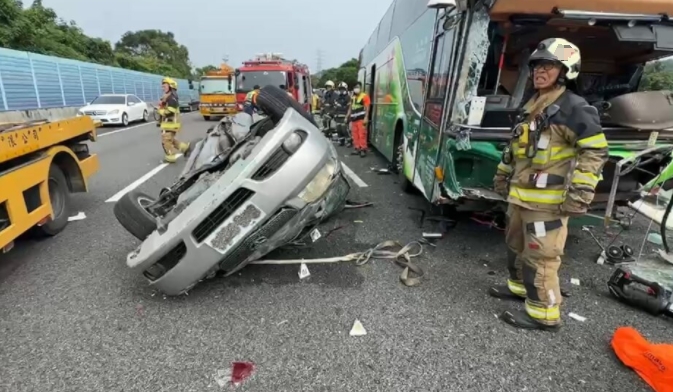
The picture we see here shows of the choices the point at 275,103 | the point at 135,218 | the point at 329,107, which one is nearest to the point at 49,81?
the point at 329,107

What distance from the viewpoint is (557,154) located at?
106 inches

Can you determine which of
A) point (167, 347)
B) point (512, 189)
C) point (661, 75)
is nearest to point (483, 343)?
point (512, 189)

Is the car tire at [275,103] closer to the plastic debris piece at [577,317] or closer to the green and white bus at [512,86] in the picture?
the green and white bus at [512,86]

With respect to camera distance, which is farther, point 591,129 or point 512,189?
point 512,189

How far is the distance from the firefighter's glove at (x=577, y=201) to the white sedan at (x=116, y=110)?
16383mm

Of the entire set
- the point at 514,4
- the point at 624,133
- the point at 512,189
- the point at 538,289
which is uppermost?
the point at 514,4

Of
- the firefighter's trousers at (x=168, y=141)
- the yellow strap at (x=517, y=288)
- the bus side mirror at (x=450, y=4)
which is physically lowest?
the yellow strap at (x=517, y=288)

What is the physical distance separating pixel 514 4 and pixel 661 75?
8.38 ft

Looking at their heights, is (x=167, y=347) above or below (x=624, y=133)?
below

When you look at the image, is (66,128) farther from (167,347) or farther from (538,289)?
(538,289)

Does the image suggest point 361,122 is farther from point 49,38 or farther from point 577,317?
point 49,38

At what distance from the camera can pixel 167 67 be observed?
156 ft

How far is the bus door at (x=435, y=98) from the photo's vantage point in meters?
4.02

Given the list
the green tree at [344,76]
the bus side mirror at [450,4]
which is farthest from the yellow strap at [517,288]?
the green tree at [344,76]
